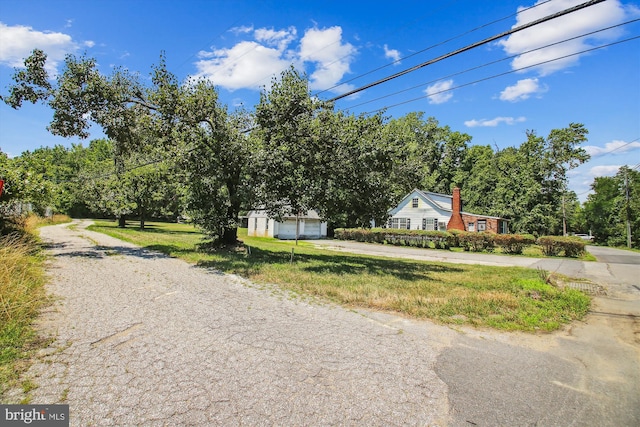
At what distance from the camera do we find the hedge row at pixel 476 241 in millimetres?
22516

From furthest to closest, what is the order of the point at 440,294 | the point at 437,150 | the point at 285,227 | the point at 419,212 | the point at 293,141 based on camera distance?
the point at 437,150, the point at 419,212, the point at 285,227, the point at 293,141, the point at 440,294

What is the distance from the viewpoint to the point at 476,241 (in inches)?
989

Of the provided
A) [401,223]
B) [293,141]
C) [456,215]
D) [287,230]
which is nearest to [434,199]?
[456,215]

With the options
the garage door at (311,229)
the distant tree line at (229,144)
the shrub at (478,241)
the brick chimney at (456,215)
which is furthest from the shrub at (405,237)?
the distant tree line at (229,144)

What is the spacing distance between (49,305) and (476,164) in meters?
53.6

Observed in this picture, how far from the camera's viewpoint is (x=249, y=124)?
1386 centimetres

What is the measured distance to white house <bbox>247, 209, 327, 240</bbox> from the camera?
114 ft

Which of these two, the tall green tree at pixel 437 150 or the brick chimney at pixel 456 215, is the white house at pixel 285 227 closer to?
the brick chimney at pixel 456 215

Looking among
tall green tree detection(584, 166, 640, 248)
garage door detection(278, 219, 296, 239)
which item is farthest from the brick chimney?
tall green tree detection(584, 166, 640, 248)

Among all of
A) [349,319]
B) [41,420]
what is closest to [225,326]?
[349,319]

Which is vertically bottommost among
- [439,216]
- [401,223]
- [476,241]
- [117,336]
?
[117,336]

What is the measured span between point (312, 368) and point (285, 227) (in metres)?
31.3

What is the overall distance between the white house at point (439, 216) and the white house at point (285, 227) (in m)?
8.85

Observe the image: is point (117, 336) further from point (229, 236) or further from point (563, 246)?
point (563, 246)
